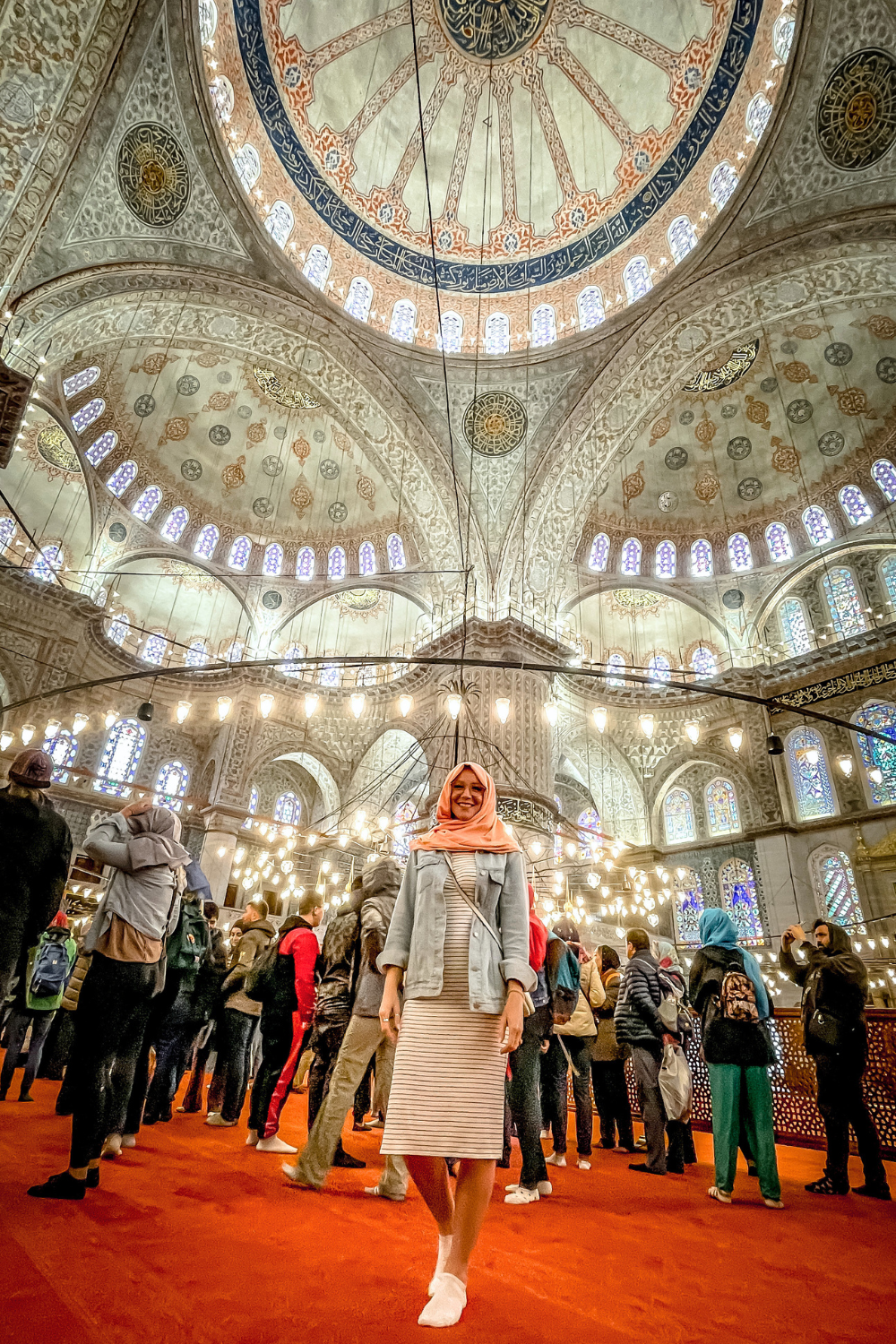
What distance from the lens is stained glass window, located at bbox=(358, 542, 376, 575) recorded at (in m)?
18.1

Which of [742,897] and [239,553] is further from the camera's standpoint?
[239,553]

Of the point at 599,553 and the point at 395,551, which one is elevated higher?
the point at 599,553

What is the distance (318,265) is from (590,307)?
6069mm

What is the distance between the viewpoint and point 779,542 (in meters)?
16.7

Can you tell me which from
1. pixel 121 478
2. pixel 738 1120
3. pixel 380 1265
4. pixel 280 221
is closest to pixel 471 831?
pixel 380 1265

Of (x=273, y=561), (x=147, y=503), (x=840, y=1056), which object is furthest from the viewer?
(x=273, y=561)

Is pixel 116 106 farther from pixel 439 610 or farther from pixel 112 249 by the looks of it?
pixel 439 610

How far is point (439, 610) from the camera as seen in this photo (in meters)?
15.3

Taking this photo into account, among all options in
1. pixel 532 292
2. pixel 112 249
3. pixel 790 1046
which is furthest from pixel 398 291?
pixel 790 1046

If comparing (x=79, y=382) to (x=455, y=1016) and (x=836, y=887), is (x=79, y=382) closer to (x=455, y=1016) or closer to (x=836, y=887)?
(x=455, y=1016)

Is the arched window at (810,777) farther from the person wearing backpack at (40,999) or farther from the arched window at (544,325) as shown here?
the person wearing backpack at (40,999)

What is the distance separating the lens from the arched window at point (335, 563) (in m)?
18.5

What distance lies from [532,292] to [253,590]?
411 inches

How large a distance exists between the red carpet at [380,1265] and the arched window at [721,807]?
543 inches
